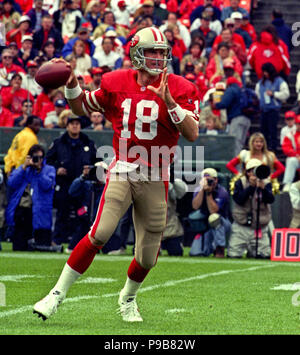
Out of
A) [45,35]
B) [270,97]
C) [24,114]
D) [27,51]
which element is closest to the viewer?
[24,114]

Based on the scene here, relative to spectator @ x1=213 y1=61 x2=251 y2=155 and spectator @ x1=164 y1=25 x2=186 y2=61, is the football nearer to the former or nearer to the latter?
spectator @ x1=213 y1=61 x2=251 y2=155

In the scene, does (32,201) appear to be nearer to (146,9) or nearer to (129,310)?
(129,310)

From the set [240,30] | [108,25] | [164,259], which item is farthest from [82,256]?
[240,30]

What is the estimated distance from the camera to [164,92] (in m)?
6.11

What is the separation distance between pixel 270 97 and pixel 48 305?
34.3 feet

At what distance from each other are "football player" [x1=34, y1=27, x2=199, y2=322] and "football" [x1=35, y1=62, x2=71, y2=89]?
0.18ft

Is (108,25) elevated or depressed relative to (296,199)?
elevated

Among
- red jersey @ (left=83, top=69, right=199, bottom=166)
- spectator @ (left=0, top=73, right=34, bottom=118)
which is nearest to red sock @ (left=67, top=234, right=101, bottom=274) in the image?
red jersey @ (left=83, top=69, right=199, bottom=166)

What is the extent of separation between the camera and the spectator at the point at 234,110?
15133 mm

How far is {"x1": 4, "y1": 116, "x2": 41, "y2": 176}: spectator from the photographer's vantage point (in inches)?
515

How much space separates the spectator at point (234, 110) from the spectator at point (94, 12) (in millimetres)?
3920

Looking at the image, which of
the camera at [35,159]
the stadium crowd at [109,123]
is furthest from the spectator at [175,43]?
the camera at [35,159]
